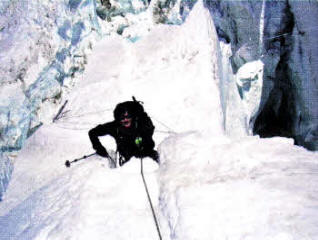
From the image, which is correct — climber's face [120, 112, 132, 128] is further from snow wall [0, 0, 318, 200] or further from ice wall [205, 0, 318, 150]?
ice wall [205, 0, 318, 150]

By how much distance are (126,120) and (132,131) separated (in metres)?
0.14

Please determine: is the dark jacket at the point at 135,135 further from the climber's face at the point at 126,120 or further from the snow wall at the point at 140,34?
the snow wall at the point at 140,34

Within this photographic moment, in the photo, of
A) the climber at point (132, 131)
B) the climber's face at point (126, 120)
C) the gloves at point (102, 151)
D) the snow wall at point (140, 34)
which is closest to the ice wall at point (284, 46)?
the snow wall at point (140, 34)

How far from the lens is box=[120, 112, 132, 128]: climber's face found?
243cm

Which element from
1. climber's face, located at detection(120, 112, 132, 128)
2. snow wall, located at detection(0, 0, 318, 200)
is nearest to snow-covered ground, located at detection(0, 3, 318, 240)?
climber's face, located at detection(120, 112, 132, 128)

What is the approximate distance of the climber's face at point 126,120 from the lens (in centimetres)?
243

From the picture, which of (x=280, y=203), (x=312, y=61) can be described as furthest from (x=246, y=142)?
(x=312, y=61)

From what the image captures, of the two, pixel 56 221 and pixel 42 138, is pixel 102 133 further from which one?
pixel 42 138

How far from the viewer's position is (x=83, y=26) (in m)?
7.57

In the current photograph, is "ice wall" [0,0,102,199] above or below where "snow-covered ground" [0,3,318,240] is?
above

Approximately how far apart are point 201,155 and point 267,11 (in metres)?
7.56

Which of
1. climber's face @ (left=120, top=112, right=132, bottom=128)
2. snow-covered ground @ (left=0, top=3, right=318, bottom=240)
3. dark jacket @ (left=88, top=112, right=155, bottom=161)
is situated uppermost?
climber's face @ (left=120, top=112, right=132, bottom=128)

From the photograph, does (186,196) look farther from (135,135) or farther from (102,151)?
(102,151)

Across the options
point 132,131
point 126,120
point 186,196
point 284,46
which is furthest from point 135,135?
point 284,46
